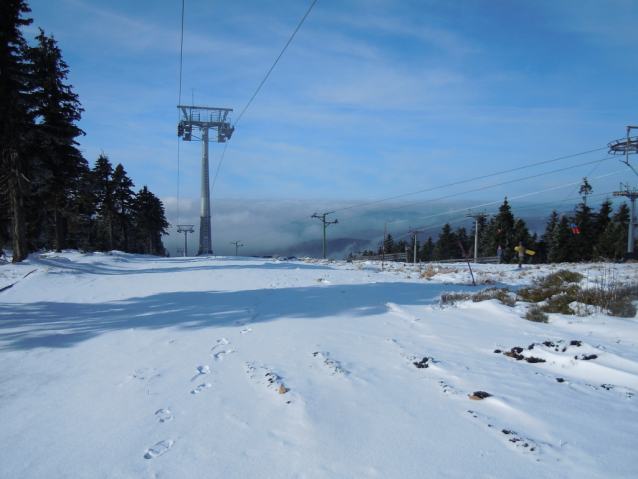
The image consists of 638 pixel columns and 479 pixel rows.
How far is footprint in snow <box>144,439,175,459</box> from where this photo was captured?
2.70m

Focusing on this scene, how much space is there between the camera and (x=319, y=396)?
11.6 ft

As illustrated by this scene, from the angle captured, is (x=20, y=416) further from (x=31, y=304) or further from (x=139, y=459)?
(x=31, y=304)

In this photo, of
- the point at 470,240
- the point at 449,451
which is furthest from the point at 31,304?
the point at 470,240

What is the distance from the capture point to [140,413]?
10.9ft

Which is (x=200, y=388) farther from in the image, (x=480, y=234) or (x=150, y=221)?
(x=480, y=234)

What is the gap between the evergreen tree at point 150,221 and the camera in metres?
55.7

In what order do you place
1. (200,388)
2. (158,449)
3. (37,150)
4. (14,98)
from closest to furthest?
1. (158,449)
2. (200,388)
3. (14,98)
4. (37,150)

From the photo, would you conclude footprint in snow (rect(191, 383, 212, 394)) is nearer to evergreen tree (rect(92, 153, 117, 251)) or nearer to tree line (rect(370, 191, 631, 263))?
evergreen tree (rect(92, 153, 117, 251))

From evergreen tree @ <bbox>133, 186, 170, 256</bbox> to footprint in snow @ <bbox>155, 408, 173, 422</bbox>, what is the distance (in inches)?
2094

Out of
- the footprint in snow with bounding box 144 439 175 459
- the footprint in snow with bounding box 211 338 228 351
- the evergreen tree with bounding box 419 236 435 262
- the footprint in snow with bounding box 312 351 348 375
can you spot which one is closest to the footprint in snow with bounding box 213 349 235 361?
the footprint in snow with bounding box 211 338 228 351

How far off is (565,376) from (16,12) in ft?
70.0

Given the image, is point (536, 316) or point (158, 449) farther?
point (536, 316)

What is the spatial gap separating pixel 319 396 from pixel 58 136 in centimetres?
2272

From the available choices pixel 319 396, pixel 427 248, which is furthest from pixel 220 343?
pixel 427 248
